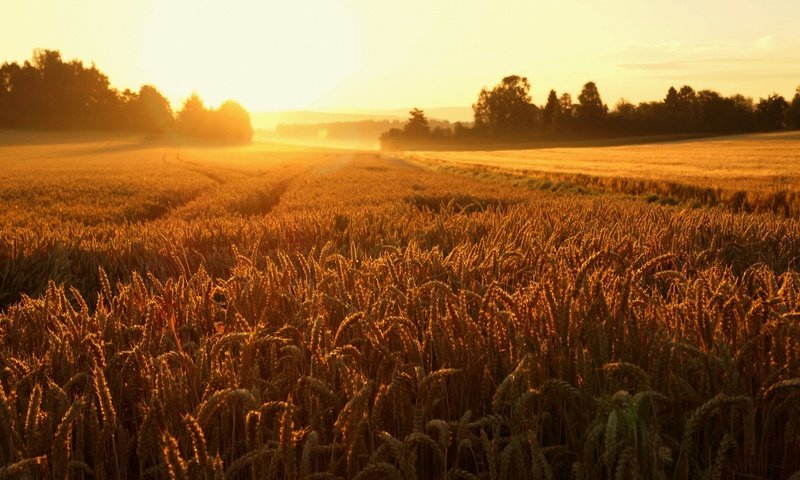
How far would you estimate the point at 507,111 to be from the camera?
10575cm

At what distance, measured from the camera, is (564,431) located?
1832mm

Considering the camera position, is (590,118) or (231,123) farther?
(231,123)

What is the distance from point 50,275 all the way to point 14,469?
4.83m

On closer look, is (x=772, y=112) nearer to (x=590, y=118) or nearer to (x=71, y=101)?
(x=590, y=118)

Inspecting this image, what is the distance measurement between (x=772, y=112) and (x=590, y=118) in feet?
77.3

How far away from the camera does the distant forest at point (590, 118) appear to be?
7769 centimetres

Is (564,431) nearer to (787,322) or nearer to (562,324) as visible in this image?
(562,324)

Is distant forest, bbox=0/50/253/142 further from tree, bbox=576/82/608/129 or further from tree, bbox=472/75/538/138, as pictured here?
tree, bbox=576/82/608/129

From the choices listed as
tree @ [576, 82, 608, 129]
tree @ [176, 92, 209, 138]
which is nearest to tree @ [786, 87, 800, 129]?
tree @ [576, 82, 608, 129]

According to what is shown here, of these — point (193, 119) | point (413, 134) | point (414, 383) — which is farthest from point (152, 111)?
point (414, 383)

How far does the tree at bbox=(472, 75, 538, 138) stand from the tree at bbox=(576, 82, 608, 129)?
9.92m

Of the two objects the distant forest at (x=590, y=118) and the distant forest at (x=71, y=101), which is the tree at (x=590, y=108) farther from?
the distant forest at (x=71, y=101)

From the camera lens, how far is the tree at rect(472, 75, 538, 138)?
103 metres

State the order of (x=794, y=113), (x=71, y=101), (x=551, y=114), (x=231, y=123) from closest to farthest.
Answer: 1. (x=794, y=113)
2. (x=71, y=101)
3. (x=551, y=114)
4. (x=231, y=123)
